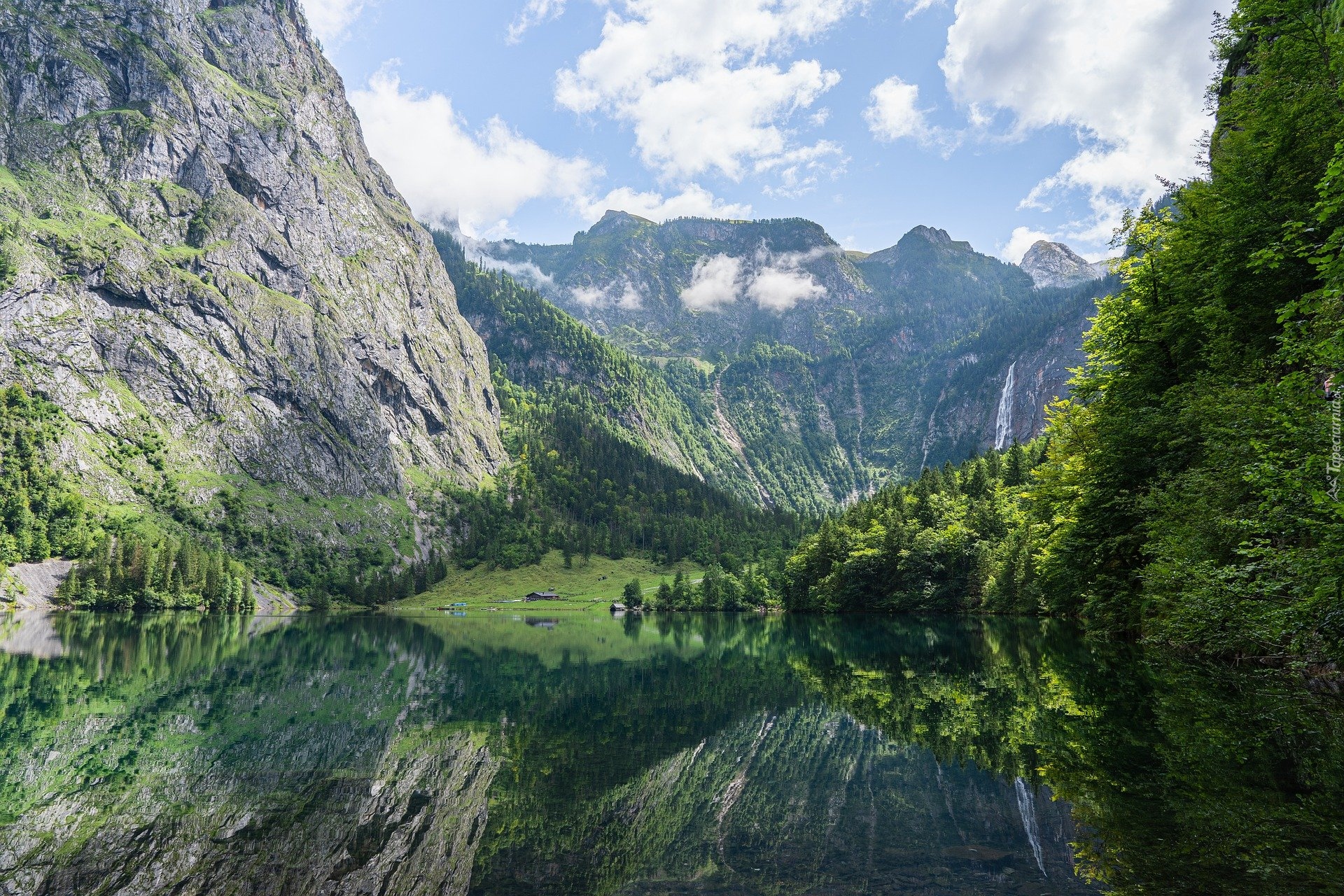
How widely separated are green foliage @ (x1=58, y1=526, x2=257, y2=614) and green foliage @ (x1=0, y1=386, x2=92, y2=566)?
22.3 feet

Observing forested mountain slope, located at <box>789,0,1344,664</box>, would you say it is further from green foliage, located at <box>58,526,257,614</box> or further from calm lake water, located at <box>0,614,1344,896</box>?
green foliage, located at <box>58,526,257,614</box>

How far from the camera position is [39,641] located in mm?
65062

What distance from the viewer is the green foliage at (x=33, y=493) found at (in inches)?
5709

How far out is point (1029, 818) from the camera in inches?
456

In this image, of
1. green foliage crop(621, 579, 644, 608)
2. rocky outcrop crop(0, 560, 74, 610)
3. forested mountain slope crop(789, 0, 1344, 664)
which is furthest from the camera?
green foliage crop(621, 579, 644, 608)

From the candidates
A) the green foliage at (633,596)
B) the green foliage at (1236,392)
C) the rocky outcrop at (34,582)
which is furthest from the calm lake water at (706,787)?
the green foliage at (633,596)

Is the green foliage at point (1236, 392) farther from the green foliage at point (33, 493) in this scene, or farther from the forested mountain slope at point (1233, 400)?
the green foliage at point (33, 493)

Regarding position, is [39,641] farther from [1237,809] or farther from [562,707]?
[1237,809]

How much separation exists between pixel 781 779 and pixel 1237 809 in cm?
798

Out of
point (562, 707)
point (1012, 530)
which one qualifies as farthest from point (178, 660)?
point (1012, 530)

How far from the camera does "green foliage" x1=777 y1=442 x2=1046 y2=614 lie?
264 feet

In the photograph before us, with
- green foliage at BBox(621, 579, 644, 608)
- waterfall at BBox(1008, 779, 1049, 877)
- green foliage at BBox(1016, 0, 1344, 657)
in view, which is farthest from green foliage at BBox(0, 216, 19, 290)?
waterfall at BBox(1008, 779, 1049, 877)

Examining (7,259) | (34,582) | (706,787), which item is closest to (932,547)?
(706,787)

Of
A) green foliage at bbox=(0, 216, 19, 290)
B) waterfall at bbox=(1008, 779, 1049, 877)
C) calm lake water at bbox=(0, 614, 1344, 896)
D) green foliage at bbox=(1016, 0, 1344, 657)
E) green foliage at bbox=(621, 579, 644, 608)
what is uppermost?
green foliage at bbox=(0, 216, 19, 290)
